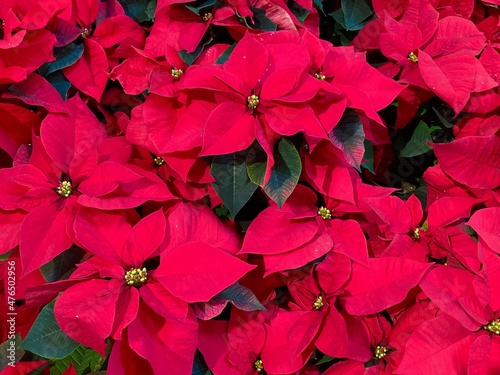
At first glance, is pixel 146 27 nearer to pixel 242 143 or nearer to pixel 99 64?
pixel 99 64

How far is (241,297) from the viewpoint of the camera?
585 mm

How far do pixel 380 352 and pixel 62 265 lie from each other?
373mm

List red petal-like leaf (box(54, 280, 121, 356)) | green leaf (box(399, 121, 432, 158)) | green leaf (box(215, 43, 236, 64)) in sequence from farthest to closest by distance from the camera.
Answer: green leaf (box(399, 121, 432, 158)) → green leaf (box(215, 43, 236, 64)) → red petal-like leaf (box(54, 280, 121, 356))

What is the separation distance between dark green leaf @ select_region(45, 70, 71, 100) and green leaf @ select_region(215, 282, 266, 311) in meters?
0.29

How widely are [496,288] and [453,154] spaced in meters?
0.16

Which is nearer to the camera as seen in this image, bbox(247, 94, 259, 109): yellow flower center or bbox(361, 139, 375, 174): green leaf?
bbox(247, 94, 259, 109): yellow flower center

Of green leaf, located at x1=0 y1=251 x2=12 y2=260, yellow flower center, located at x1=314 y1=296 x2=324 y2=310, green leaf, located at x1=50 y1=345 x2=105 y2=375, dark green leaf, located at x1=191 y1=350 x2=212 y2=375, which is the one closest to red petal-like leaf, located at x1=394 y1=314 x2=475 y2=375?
yellow flower center, located at x1=314 y1=296 x2=324 y2=310

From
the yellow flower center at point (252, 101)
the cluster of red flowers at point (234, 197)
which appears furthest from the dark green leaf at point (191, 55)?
the yellow flower center at point (252, 101)

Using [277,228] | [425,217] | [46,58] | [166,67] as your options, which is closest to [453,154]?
[425,217]

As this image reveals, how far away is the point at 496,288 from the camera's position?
59 cm

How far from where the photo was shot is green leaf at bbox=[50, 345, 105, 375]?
65 centimetres

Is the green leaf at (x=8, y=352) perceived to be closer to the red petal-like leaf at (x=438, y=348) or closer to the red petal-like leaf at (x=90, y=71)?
the red petal-like leaf at (x=90, y=71)

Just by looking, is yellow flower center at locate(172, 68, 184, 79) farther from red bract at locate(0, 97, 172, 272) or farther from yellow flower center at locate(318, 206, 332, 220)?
yellow flower center at locate(318, 206, 332, 220)

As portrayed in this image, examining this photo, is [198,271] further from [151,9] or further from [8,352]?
[151,9]
